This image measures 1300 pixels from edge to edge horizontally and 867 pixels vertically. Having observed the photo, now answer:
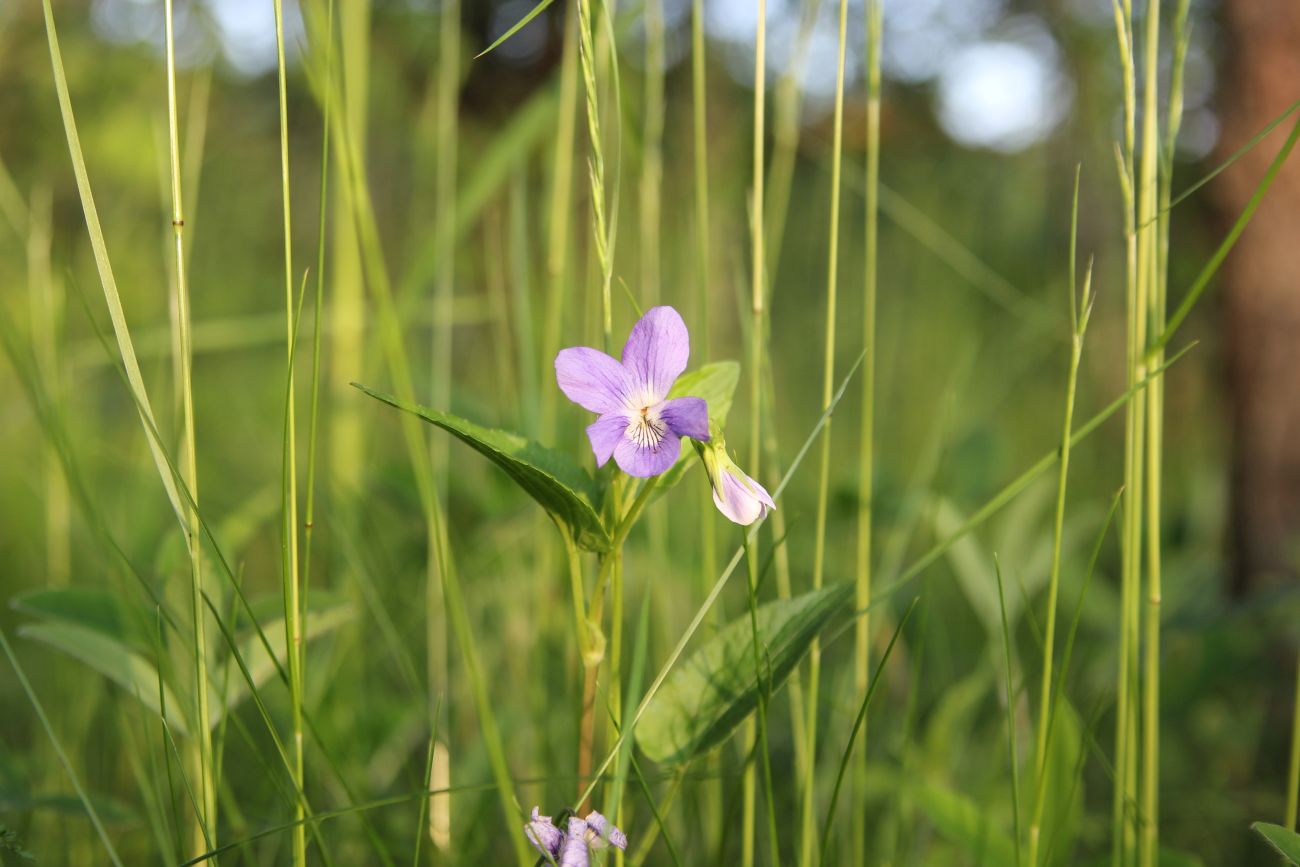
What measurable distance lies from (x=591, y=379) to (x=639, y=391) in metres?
0.02

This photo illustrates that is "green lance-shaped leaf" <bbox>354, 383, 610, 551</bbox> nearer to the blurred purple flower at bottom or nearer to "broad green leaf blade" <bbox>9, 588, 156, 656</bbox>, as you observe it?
the blurred purple flower at bottom

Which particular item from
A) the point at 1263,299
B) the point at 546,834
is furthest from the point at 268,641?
the point at 1263,299

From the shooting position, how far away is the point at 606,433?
15.2 inches

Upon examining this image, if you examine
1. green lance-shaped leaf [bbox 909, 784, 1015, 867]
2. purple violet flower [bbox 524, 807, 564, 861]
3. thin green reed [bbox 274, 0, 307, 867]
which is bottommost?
green lance-shaped leaf [bbox 909, 784, 1015, 867]

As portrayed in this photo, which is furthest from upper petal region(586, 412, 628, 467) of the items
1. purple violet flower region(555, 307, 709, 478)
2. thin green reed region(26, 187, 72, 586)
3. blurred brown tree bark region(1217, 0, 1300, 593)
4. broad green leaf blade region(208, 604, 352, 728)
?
blurred brown tree bark region(1217, 0, 1300, 593)

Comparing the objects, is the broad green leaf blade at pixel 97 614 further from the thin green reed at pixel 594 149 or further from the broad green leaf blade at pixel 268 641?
the thin green reed at pixel 594 149

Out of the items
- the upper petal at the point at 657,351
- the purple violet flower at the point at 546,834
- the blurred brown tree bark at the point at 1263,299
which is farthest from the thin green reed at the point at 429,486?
the blurred brown tree bark at the point at 1263,299

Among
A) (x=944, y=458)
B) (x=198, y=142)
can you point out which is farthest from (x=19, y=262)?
(x=944, y=458)

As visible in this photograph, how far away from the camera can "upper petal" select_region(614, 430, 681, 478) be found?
0.37 meters

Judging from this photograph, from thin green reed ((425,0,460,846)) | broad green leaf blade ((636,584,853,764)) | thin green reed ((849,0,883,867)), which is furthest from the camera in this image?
thin green reed ((425,0,460,846))

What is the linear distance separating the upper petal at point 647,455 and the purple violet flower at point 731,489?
0.02m

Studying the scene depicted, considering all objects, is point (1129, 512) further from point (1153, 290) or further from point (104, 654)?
point (104, 654)

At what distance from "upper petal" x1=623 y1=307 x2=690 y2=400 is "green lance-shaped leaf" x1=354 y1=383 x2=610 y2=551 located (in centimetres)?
5

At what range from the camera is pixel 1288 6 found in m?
1.35
